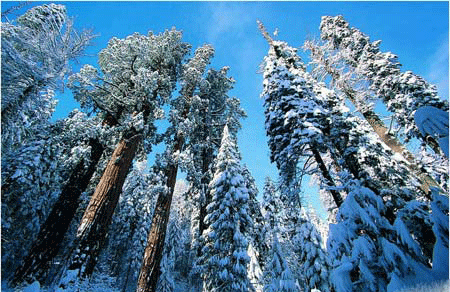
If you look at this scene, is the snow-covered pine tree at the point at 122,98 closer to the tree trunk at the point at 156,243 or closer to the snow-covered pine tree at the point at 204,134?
the tree trunk at the point at 156,243

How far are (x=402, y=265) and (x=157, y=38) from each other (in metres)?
13.8

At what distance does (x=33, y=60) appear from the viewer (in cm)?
614

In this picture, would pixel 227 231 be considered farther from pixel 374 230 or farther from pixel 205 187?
pixel 374 230

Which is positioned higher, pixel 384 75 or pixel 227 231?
pixel 384 75

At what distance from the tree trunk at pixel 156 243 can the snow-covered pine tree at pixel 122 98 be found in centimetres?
164

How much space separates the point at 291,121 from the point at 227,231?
20.5 ft

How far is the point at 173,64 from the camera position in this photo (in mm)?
13555

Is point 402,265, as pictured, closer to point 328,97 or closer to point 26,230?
point 328,97

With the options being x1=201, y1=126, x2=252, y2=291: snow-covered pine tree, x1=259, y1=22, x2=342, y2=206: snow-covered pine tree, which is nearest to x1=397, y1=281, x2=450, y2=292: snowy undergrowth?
x1=259, y1=22, x2=342, y2=206: snow-covered pine tree

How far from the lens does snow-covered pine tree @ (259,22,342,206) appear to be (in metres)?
9.84

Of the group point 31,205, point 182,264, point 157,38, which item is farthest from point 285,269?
point 182,264

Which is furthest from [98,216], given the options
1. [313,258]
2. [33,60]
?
[313,258]

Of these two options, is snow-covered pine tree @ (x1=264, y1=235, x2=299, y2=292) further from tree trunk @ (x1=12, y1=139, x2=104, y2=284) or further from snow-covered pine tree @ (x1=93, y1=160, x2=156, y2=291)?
snow-covered pine tree @ (x1=93, y1=160, x2=156, y2=291)

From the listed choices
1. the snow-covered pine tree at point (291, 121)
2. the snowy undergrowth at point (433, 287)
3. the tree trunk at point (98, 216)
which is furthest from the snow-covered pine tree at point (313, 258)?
the tree trunk at point (98, 216)
